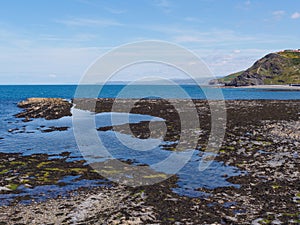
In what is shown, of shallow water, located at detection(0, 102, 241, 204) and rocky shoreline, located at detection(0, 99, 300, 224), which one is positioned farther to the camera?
shallow water, located at detection(0, 102, 241, 204)

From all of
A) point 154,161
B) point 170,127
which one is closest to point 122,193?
point 154,161

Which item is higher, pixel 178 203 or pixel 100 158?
pixel 100 158

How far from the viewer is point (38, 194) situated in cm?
1811

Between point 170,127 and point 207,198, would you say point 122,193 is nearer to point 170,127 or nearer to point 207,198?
point 207,198

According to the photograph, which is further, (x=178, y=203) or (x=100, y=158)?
(x=100, y=158)

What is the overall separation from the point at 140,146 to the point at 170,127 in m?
11.6

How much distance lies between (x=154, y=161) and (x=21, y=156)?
1243cm

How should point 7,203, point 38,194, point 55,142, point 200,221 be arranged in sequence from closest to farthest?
point 200,221 → point 7,203 → point 38,194 → point 55,142

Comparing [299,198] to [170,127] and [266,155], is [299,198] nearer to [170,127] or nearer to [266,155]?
[266,155]

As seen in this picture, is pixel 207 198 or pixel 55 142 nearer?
pixel 207 198

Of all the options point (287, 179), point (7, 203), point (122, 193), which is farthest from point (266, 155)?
point (7, 203)

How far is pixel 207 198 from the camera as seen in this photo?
17.3 m

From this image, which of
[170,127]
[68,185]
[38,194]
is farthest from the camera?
[170,127]

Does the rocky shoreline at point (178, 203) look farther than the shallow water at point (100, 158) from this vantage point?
No
